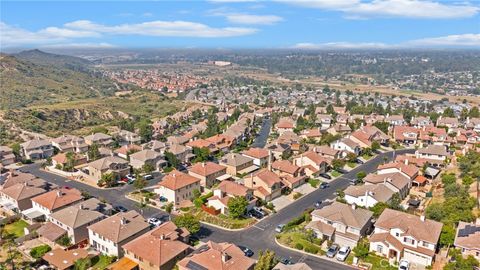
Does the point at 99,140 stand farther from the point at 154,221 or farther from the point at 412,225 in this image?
the point at 412,225

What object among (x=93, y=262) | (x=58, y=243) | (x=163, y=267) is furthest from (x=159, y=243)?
(x=58, y=243)

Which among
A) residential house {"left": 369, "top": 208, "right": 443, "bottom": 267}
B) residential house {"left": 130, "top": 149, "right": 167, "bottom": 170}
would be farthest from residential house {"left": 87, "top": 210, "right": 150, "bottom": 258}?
residential house {"left": 369, "top": 208, "right": 443, "bottom": 267}

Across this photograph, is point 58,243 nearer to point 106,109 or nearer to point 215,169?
point 215,169

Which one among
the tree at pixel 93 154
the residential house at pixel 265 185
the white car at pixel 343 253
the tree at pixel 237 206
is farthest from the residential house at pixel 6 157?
the white car at pixel 343 253

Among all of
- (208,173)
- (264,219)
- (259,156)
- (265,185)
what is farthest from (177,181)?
(259,156)

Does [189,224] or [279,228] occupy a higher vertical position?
[189,224]
